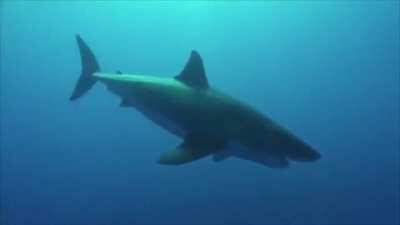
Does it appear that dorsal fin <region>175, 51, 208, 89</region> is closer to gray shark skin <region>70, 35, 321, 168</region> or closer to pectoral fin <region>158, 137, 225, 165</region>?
gray shark skin <region>70, 35, 321, 168</region>

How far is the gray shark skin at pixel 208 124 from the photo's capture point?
17.1 feet

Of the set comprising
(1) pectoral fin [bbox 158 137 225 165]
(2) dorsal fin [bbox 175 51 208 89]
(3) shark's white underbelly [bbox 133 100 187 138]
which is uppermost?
(2) dorsal fin [bbox 175 51 208 89]

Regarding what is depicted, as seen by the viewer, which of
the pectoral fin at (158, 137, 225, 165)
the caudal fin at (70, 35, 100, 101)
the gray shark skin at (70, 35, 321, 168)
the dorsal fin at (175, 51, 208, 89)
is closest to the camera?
the pectoral fin at (158, 137, 225, 165)

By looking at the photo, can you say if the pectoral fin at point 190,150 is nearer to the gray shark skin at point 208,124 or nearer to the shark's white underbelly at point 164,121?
the gray shark skin at point 208,124

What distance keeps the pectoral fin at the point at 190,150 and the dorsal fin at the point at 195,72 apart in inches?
23.9

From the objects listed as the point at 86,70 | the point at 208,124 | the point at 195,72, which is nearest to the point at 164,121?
the point at 208,124

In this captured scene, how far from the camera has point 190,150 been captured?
5.12 meters

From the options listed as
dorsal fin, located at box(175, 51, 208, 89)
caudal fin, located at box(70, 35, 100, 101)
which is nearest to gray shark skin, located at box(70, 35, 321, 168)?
dorsal fin, located at box(175, 51, 208, 89)

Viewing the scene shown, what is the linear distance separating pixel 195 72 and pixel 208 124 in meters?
0.59

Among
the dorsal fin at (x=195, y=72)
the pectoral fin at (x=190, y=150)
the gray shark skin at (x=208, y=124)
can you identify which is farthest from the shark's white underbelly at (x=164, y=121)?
the dorsal fin at (x=195, y=72)

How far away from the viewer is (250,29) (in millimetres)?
20094

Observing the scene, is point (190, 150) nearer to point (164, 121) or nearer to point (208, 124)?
point (208, 124)

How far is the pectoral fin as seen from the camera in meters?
4.97

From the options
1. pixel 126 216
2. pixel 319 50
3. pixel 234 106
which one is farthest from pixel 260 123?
pixel 319 50
